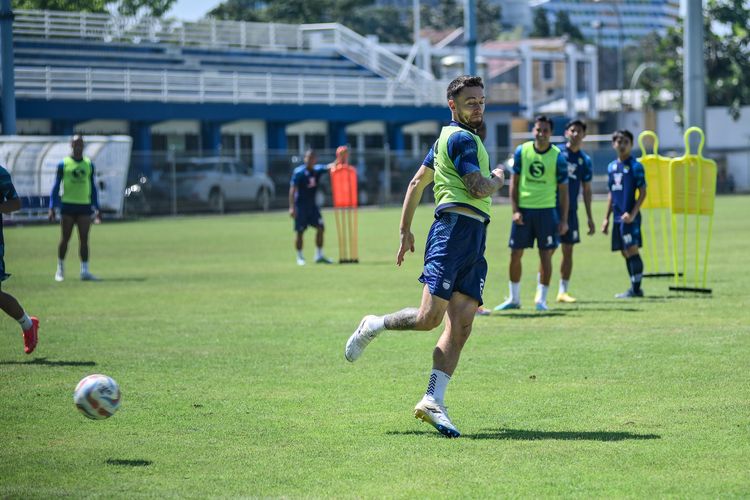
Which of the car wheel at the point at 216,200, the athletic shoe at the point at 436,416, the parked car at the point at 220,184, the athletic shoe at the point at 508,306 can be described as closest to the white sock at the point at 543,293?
the athletic shoe at the point at 508,306

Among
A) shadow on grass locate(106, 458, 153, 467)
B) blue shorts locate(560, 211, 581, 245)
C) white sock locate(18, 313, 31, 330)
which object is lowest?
shadow on grass locate(106, 458, 153, 467)

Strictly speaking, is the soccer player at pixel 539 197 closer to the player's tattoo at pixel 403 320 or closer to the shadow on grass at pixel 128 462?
the player's tattoo at pixel 403 320

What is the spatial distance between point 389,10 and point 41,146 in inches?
3620

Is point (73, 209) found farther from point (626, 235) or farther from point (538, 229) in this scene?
point (626, 235)

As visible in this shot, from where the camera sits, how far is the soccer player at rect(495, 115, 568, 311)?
14258 mm

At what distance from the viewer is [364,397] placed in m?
9.09

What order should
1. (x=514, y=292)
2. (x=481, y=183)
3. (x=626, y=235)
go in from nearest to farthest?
1. (x=481, y=183)
2. (x=514, y=292)
3. (x=626, y=235)

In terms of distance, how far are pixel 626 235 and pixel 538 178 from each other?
7.69 feet

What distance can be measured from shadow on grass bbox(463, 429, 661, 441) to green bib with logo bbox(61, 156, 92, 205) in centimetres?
1298

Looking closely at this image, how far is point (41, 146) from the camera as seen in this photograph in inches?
1475

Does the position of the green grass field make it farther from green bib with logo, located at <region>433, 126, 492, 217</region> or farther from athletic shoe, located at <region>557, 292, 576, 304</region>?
green bib with logo, located at <region>433, 126, 492, 217</region>

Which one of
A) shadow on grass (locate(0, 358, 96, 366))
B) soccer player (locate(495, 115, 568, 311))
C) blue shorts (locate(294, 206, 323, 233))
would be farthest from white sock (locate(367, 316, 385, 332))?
blue shorts (locate(294, 206, 323, 233))

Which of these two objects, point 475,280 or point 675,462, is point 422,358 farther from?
point 675,462

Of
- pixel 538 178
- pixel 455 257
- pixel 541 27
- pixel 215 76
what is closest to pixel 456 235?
pixel 455 257
